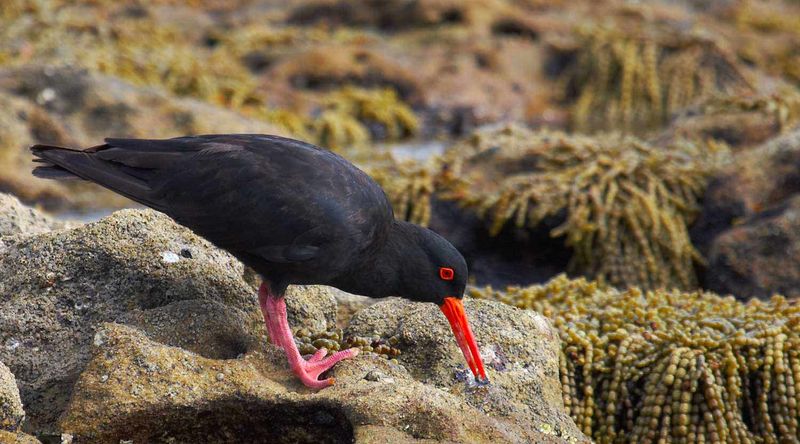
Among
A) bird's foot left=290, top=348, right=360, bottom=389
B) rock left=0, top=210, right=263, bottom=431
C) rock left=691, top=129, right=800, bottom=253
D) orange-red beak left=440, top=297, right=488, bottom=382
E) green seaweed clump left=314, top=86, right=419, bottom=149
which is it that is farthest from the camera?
green seaweed clump left=314, top=86, right=419, bottom=149

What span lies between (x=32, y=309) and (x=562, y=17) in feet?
52.1

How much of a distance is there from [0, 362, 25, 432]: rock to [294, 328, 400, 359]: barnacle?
4.47 feet

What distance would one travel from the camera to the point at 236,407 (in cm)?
389

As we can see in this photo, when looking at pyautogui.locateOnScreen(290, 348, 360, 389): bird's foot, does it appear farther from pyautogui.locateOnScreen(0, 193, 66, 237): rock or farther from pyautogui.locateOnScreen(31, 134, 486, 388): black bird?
pyautogui.locateOnScreen(0, 193, 66, 237): rock

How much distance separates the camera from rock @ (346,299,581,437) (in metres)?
4.24

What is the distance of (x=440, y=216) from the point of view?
8633 millimetres

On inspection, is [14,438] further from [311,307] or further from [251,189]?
[311,307]

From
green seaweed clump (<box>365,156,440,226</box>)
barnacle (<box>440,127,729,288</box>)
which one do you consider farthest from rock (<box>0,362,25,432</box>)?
barnacle (<box>440,127,729,288</box>)

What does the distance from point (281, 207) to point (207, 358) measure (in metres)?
0.82

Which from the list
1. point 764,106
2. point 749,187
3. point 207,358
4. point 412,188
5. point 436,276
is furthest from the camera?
point 764,106

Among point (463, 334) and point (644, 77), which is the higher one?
point (463, 334)

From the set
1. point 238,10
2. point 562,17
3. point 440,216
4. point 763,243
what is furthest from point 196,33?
point 763,243

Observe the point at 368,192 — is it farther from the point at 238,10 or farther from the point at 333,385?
the point at 238,10

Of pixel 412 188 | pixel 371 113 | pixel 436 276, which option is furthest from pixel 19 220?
pixel 371 113
